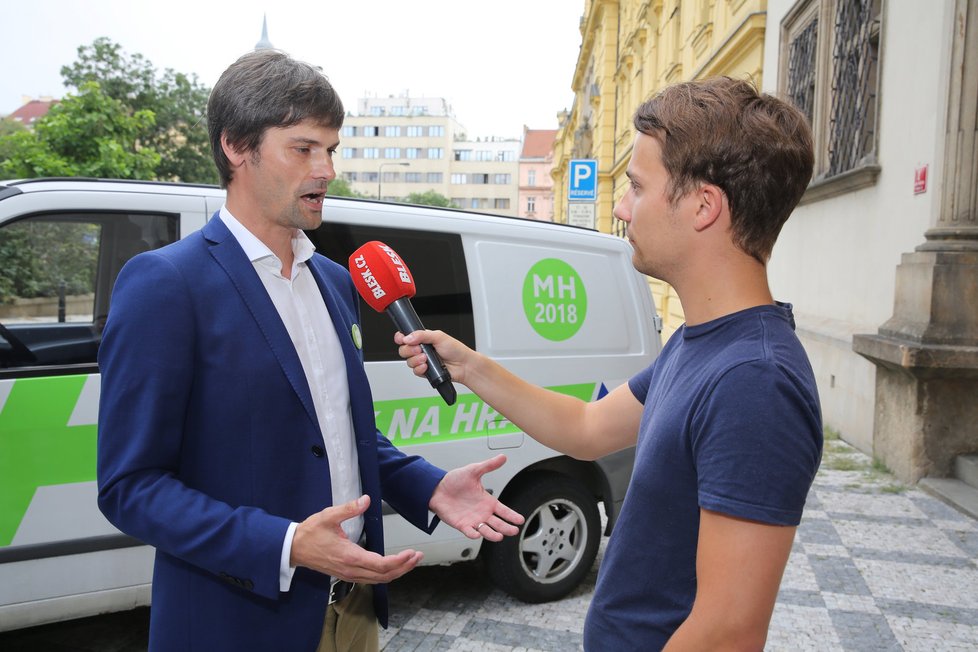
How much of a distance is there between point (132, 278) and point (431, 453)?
244cm

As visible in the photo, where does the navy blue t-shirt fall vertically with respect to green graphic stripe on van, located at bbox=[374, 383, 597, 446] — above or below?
above

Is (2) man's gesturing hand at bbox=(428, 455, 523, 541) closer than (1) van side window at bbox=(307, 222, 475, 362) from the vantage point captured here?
Yes

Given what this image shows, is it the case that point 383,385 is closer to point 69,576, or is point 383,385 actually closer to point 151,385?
point 69,576

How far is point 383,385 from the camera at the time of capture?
3.73 m

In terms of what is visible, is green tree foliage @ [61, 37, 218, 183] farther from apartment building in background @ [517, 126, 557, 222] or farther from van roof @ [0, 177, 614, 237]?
apartment building in background @ [517, 126, 557, 222]

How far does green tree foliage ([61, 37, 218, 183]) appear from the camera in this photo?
28.6 meters

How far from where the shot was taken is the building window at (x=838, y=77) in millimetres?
8414

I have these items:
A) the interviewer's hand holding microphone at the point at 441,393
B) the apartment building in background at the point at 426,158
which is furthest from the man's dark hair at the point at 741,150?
the apartment building in background at the point at 426,158

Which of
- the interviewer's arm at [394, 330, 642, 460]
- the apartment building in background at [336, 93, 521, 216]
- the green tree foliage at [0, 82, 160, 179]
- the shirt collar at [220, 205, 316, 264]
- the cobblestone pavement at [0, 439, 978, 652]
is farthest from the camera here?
the apartment building in background at [336, 93, 521, 216]

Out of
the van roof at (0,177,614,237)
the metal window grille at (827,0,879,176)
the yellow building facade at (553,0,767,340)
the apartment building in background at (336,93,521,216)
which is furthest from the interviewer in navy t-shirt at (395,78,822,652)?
the apartment building in background at (336,93,521,216)

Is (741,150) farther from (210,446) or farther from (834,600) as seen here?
(834,600)

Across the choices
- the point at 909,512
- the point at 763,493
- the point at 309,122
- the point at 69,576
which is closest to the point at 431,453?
the point at 69,576

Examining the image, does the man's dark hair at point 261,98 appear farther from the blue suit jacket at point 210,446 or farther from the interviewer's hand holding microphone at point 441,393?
the interviewer's hand holding microphone at point 441,393

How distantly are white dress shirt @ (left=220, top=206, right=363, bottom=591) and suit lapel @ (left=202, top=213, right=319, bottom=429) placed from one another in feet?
0.15
